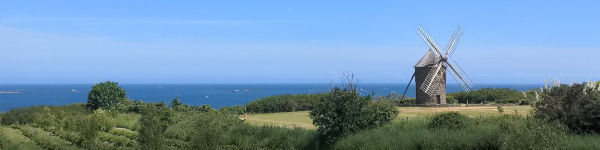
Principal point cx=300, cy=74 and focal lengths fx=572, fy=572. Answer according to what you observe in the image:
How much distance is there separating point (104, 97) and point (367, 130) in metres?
31.4

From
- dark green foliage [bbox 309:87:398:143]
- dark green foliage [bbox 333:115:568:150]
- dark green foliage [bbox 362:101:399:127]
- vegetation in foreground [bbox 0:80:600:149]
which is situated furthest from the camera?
dark green foliage [bbox 362:101:399:127]

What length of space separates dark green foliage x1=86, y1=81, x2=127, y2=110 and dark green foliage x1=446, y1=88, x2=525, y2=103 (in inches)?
1159

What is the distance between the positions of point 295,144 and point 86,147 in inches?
375

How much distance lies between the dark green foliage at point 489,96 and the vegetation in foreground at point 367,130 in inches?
861

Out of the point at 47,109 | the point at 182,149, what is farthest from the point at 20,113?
the point at 182,149

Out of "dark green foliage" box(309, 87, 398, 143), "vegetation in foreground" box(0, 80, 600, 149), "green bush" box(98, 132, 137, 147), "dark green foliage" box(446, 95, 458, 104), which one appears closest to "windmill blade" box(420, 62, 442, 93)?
"dark green foliage" box(446, 95, 458, 104)

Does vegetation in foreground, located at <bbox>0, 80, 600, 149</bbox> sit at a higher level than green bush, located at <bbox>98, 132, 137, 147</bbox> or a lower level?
higher

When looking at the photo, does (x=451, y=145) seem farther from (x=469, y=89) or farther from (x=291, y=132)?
(x=469, y=89)

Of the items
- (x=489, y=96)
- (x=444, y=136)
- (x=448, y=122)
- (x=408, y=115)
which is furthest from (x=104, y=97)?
(x=444, y=136)

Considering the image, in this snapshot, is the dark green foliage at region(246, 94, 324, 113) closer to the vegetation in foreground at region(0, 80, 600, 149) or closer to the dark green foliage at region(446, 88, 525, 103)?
the vegetation in foreground at region(0, 80, 600, 149)

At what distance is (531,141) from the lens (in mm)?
13906

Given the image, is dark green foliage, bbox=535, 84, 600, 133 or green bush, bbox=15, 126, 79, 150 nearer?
dark green foliage, bbox=535, 84, 600, 133

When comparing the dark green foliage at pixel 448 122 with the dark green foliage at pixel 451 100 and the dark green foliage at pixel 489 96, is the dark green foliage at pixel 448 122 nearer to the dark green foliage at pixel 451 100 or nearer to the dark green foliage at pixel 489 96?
the dark green foliage at pixel 489 96

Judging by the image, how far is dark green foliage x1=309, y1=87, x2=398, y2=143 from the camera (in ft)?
79.3
